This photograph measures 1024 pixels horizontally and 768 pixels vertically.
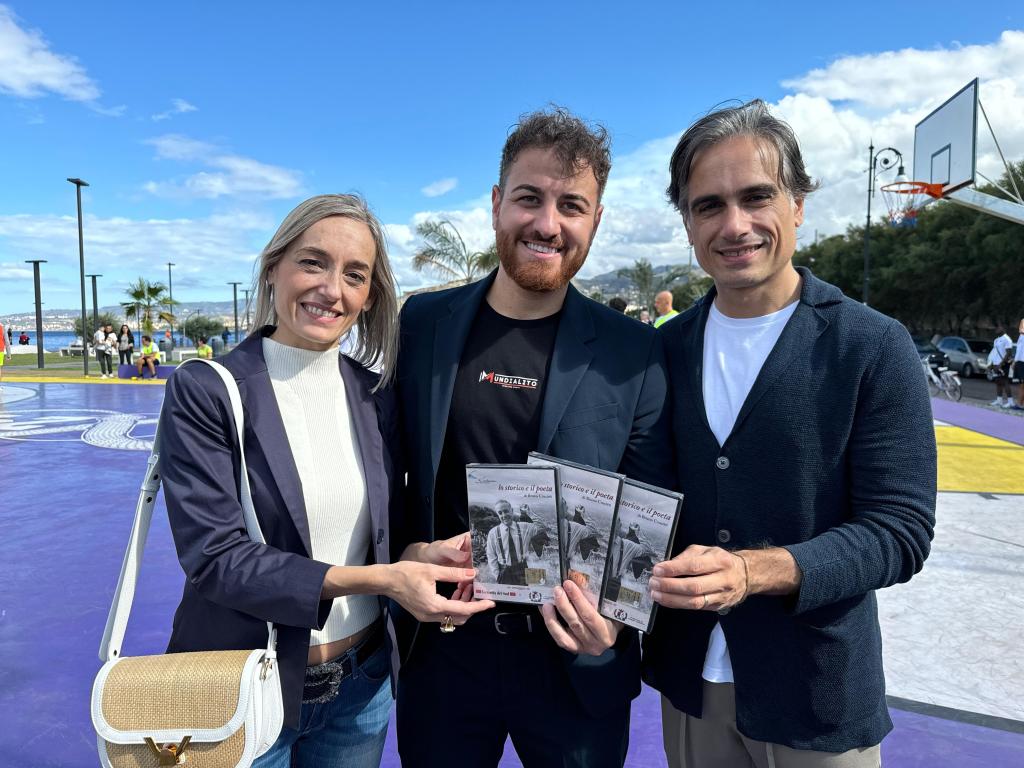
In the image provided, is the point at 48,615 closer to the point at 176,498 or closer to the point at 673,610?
the point at 176,498

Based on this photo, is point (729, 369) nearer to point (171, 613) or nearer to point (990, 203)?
point (171, 613)

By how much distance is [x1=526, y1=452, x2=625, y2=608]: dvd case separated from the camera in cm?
166

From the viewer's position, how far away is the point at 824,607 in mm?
1814

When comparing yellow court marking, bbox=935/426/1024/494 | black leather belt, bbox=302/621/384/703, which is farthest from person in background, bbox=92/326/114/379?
black leather belt, bbox=302/621/384/703

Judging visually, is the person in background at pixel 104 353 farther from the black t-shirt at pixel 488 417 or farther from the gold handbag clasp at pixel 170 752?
the gold handbag clasp at pixel 170 752

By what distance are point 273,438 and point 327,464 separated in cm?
18

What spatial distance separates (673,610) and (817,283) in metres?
1.07

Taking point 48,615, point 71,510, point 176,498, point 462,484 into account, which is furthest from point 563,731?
point 71,510

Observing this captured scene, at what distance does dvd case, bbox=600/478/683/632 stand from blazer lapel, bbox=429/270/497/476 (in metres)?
0.64

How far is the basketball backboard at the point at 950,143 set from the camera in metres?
16.2

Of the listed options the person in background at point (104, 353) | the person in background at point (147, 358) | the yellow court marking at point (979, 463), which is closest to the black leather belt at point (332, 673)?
the yellow court marking at point (979, 463)

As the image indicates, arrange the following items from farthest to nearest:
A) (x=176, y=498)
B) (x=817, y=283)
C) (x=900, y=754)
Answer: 1. (x=900, y=754)
2. (x=817, y=283)
3. (x=176, y=498)

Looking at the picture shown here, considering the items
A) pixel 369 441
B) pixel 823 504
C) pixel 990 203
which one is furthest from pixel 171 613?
pixel 990 203

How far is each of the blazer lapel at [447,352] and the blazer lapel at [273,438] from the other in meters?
0.42
